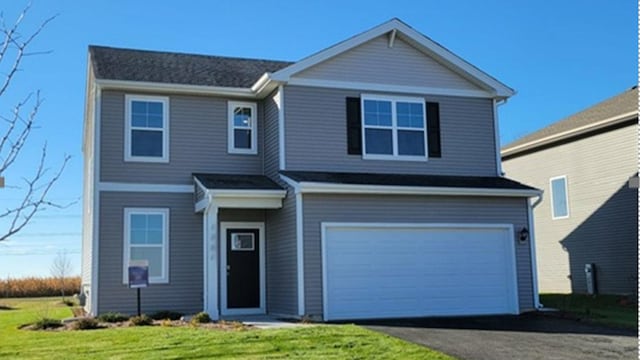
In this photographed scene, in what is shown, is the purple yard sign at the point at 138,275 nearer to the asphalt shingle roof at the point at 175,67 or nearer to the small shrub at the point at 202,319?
the small shrub at the point at 202,319

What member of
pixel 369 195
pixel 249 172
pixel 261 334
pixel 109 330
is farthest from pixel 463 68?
pixel 109 330

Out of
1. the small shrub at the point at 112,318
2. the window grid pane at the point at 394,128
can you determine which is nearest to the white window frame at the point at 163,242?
→ the small shrub at the point at 112,318

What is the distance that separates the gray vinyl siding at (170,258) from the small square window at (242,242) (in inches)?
30.8

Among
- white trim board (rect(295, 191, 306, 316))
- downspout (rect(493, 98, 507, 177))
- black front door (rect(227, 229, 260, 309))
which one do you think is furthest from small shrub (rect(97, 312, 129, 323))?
downspout (rect(493, 98, 507, 177))

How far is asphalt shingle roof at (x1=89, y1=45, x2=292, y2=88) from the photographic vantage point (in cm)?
1631

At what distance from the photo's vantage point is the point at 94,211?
15328 millimetres

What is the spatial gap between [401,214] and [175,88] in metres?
5.93

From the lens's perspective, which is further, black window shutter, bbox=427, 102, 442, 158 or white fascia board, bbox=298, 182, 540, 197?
black window shutter, bbox=427, 102, 442, 158

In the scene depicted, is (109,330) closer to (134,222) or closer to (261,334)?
(261,334)

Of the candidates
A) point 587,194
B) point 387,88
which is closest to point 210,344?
point 387,88

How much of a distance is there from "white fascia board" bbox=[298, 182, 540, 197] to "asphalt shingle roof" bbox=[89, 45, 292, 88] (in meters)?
4.14

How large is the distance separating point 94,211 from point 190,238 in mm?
2184

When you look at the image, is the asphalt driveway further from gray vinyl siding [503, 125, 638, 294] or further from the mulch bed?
gray vinyl siding [503, 125, 638, 294]

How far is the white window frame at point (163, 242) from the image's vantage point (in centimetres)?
1541
